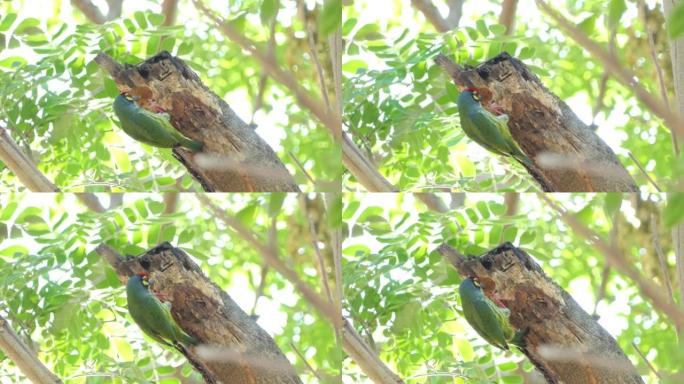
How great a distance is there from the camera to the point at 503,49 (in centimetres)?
188

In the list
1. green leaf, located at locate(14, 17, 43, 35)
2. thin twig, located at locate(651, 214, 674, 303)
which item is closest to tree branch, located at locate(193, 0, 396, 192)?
green leaf, located at locate(14, 17, 43, 35)

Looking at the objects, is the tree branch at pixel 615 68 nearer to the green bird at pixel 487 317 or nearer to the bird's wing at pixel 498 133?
the bird's wing at pixel 498 133

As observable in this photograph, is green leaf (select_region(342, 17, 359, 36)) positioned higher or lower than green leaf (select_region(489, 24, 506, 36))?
higher

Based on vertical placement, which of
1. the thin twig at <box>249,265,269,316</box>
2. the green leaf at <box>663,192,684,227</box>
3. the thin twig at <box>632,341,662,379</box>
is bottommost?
the thin twig at <box>632,341,662,379</box>

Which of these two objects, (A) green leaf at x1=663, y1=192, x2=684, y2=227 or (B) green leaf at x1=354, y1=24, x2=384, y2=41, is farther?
(B) green leaf at x1=354, y1=24, x2=384, y2=41

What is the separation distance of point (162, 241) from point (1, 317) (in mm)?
368

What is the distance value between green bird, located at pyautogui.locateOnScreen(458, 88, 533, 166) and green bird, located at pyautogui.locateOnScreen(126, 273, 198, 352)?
2.25 ft

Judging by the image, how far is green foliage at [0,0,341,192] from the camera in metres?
1.87

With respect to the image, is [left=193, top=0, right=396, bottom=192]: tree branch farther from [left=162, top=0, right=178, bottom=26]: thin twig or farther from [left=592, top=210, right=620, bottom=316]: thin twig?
[left=592, top=210, right=620, bottom=316]: thin twig

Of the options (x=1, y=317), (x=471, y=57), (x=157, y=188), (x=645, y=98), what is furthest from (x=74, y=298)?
(x=645, y=98)

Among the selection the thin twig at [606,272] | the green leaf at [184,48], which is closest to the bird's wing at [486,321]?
the thin twig at [606,272]

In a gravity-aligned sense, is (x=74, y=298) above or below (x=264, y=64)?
below

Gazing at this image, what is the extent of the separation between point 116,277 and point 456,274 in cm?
69

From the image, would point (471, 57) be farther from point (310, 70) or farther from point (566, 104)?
point (310, 70)
